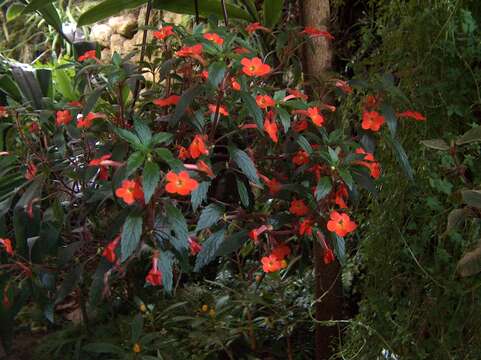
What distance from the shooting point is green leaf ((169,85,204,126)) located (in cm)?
102

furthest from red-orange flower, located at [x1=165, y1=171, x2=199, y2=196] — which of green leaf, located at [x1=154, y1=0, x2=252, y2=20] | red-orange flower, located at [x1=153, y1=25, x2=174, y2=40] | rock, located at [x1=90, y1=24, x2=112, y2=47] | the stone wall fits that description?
rock, located at [x1=90, y1=24, x2=112, y2=47]

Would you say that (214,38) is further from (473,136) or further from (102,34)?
(102,34)

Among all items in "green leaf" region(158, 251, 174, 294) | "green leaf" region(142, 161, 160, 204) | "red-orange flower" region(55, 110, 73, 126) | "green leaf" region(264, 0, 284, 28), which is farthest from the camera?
"green leaf" region(264, 0, 284, 28)

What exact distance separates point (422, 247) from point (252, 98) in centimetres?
46

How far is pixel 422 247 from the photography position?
1.22 meters

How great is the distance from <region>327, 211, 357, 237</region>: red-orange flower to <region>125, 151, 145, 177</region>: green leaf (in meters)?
0.31

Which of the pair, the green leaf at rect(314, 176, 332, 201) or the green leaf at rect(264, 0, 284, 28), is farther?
the green leaf at rect(264, 0, 284, 28)

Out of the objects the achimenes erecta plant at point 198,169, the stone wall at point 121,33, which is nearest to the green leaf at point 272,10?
the achimenes erecta plant at point 198,169

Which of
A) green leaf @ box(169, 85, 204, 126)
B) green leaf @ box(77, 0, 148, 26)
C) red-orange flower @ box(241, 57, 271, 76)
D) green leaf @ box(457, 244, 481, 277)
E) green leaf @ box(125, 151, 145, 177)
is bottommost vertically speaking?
green leaf @ box(457, 244, 481, 277)

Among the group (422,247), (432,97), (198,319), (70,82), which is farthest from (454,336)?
(70,82)

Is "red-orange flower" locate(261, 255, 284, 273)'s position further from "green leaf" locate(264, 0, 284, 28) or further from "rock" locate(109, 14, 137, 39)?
"rock" locate(109, 14, 137, 39)

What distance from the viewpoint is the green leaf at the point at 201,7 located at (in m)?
1.53

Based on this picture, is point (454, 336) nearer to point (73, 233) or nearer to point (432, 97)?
point (432, 97)

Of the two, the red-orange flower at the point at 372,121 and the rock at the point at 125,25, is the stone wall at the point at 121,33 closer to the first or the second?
the rock at the point at 125,25
